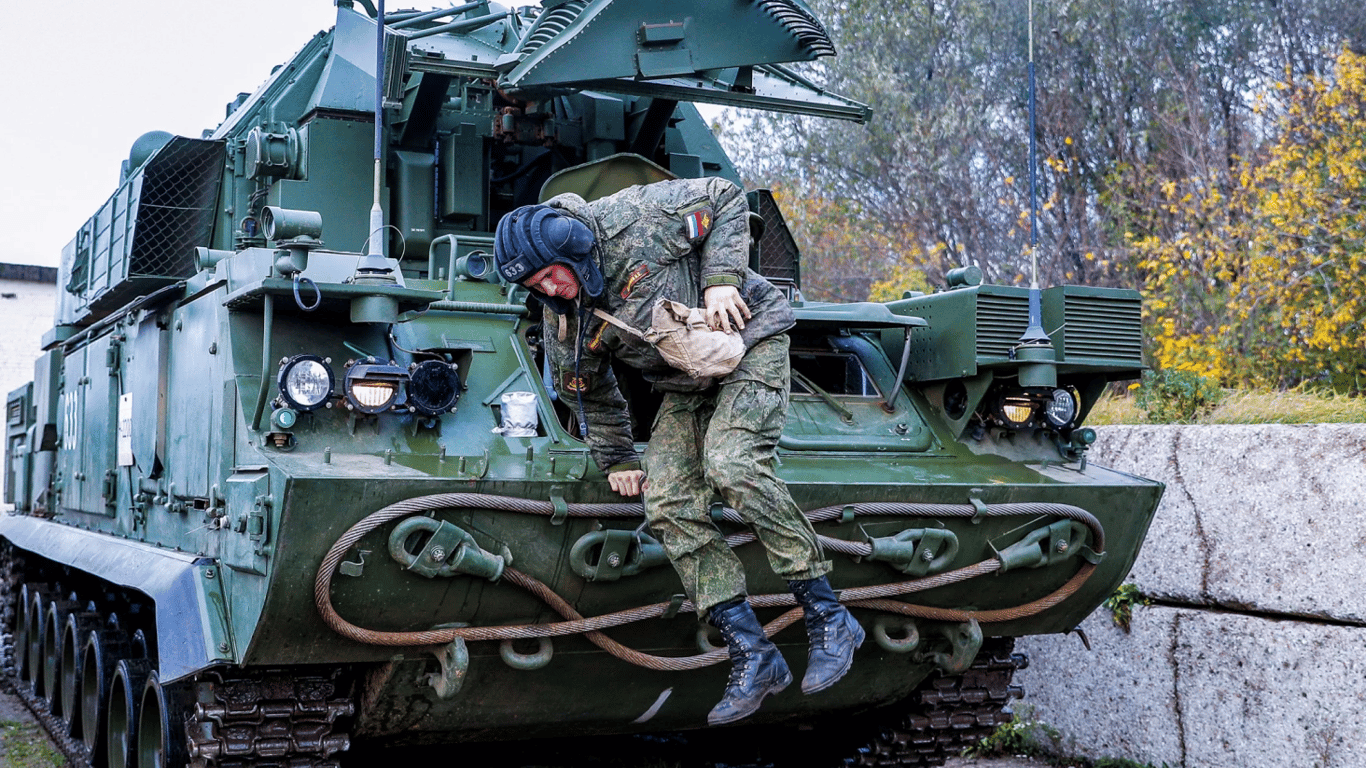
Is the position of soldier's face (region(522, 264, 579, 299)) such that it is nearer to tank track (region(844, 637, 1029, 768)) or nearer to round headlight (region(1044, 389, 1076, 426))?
round headlight (region(1044, 389, 1076, 426))

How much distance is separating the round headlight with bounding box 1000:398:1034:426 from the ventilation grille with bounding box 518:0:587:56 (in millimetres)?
2357

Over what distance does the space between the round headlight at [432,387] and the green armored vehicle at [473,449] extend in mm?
12

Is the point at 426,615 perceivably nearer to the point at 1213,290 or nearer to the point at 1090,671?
the point at 1090,671

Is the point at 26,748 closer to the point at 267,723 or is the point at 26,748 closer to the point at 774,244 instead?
the point at 267,723

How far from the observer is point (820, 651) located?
165 inches

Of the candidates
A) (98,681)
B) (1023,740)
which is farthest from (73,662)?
(1023,740)

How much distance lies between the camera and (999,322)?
5.41 m

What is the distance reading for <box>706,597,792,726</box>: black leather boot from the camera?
417 centimetres

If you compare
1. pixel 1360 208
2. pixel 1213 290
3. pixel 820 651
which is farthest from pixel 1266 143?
pixel 820 651

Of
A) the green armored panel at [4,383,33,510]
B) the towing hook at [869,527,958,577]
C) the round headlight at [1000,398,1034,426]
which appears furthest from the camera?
the green armored panel at [4,383,33,510]

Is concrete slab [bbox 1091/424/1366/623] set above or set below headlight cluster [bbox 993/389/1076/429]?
below

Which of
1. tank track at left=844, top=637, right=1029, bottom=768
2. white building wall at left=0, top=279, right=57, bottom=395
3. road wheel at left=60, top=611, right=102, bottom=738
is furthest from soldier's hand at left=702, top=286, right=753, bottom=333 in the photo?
white building wall at left=0, top=279, right=57, bottom=395

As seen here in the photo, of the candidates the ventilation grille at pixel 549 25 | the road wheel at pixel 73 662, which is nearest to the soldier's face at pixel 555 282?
the ventilation grille at pixel 549 25

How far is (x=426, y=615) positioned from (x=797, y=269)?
12.0 feet
